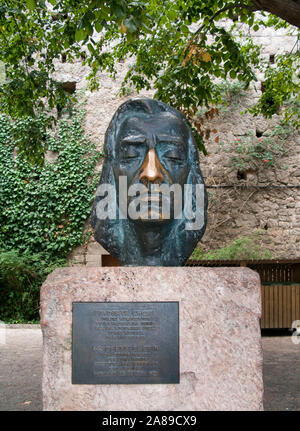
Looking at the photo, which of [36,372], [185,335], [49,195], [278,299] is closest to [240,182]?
[278,299]

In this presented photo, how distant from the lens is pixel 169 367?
239 cm

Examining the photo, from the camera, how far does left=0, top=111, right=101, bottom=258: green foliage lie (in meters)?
9.14

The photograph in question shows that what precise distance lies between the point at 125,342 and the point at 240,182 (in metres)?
7.70

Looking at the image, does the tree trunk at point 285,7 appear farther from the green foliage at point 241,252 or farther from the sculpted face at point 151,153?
the green foliage at point 241,252

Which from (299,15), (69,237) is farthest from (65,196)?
(299,15)

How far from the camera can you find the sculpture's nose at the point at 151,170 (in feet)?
9.03

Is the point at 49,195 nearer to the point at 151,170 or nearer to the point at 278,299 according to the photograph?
the point at 278,299

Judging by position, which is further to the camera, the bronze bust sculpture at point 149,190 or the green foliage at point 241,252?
the green foliage at point 241,252

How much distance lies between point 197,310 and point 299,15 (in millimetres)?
3251

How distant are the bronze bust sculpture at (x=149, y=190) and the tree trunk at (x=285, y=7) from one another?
198 cm

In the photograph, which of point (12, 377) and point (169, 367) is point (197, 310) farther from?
point (12, 377)

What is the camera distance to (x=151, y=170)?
2.77m

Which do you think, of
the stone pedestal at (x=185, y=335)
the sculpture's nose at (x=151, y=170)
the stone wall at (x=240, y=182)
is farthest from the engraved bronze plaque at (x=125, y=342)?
the stone wall at (x=240, y=182)
